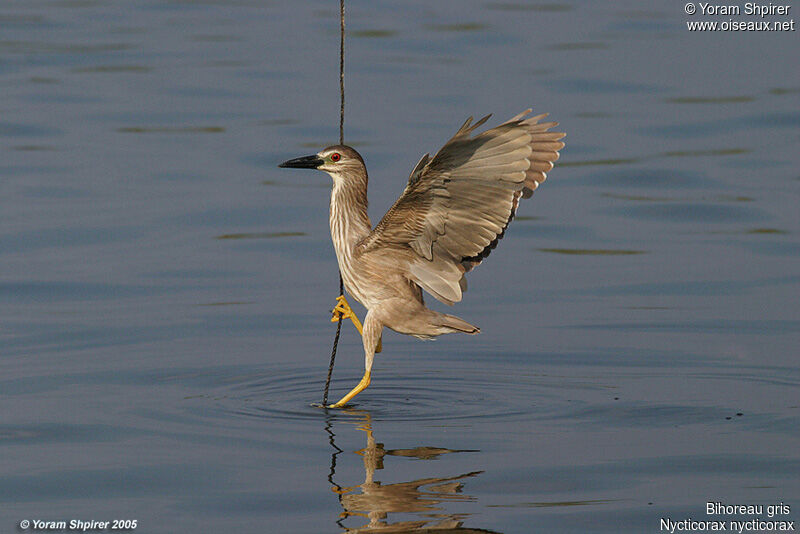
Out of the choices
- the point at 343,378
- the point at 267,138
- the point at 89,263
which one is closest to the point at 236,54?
the point at 267,138

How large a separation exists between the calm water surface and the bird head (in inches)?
57.3

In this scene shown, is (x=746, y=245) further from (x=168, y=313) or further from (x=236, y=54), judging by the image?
(x=236, y=54)

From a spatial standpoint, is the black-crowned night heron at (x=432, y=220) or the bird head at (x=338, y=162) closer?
the black-crowned night heron at (x=432, y=220)

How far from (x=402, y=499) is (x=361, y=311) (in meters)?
4.31

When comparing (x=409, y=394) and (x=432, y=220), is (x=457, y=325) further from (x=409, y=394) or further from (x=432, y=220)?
(x=409, y=394)

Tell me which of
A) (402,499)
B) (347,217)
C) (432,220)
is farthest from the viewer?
(347,217)

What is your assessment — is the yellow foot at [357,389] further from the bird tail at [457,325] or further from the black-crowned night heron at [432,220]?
the bird tail at [457,325]

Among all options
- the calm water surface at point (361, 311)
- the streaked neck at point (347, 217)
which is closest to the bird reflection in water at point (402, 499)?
the calm water surface at point (361, 311)

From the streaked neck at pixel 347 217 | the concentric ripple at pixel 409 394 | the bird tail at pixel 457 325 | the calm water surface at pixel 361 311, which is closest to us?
the calm water surface at pixel 361 311

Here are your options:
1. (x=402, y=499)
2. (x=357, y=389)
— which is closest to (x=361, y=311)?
(x=357, y=389)

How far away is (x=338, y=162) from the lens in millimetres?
9211

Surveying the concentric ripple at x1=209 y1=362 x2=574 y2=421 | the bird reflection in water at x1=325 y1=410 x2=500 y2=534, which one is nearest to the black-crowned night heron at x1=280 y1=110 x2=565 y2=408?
the concentric ripple at x1=209 y1=362 x2=574 y2=421

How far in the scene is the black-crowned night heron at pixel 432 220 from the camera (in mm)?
8289

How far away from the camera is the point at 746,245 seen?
14.0 m
